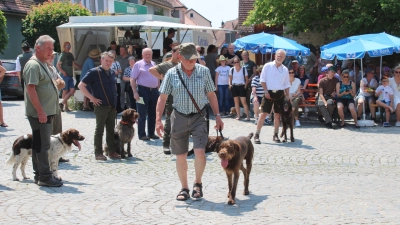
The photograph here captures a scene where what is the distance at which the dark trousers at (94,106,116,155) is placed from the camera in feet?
33.8

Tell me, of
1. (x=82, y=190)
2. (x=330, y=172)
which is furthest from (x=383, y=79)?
(x=82, y=190)

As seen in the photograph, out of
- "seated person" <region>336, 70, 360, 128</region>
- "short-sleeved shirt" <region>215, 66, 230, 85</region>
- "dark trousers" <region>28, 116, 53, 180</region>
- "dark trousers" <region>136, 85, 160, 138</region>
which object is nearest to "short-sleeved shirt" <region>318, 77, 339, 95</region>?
"seated person" <region>336, 70, 360, 128</region>

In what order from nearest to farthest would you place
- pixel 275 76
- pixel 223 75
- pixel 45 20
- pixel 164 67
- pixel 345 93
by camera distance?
pixel 164 67
pixel 275 76
pixel 345 93
pixel 223 75
pixel 45 20

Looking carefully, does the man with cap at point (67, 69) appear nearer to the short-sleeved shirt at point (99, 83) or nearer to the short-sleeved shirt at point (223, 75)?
the short-sleeved shirt at point (223, 75)

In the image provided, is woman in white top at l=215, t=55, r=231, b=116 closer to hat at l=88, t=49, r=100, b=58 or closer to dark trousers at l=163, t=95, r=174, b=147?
hat at l=88, t=49, r=100, b=58

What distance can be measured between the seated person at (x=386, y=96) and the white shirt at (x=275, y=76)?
4188mm

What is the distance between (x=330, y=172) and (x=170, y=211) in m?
3.68

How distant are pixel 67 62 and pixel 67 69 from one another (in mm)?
233

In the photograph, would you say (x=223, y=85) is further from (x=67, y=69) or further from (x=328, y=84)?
(x=67, y=69)

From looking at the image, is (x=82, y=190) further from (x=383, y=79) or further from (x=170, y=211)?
(x=383, y=79)

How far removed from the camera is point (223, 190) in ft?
26.2

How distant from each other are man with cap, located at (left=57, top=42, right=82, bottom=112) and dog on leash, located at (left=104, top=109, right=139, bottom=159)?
6906mm

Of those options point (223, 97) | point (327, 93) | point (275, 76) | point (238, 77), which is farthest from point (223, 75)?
point (275, 76)

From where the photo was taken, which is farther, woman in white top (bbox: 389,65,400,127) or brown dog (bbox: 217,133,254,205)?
woman in white top (bbox: 389,65,400,127)
